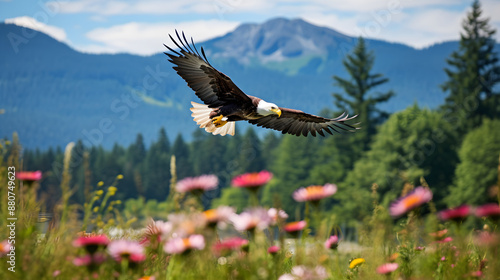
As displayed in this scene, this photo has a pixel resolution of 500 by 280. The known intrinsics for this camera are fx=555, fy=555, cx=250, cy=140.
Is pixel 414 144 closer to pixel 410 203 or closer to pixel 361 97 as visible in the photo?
pixel 361 97

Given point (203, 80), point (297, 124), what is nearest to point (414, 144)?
point (297, 124)

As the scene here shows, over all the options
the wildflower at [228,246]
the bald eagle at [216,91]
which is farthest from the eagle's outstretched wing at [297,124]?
the wildflower at [228,246]

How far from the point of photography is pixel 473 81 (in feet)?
183

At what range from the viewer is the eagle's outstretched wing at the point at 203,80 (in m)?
7.18

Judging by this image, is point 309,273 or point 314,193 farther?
point 314,193

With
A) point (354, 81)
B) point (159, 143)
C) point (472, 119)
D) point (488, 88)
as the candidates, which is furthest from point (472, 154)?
point (159, 143)

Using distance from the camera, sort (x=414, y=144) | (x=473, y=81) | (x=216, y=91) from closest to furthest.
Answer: (x=216, y=91) < (x=414, y=144) < (x=473, y=81)

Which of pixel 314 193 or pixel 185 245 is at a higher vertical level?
pixel 314 193

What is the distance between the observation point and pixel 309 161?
77.2 metres

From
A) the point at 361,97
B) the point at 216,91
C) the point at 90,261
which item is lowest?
the point at 90,261

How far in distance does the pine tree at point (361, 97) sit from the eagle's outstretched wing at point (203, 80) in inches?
2088

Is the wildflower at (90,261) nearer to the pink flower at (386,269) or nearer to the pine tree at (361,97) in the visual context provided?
the pink flower at (386,269)

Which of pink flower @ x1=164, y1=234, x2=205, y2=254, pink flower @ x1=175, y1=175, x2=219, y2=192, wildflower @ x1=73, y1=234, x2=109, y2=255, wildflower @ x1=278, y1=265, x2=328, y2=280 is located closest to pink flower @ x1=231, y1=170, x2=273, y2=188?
pink flower @ x1=175, y1=175, x2=219, y2=192

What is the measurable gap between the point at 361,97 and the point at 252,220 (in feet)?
198
